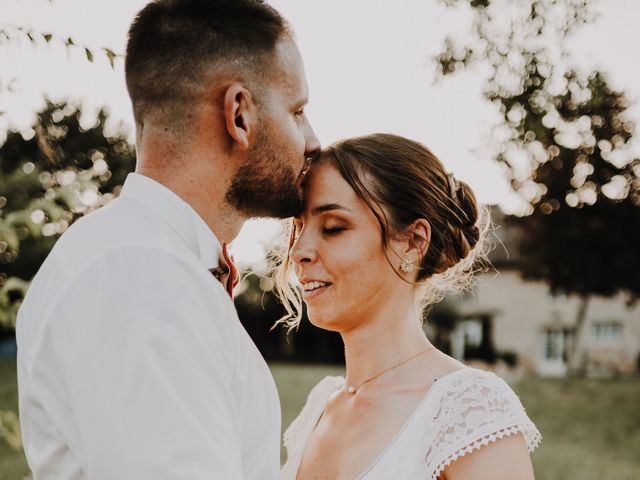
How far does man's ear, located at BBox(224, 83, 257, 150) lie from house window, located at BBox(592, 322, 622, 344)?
39555mm

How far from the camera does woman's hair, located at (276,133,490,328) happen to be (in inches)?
116

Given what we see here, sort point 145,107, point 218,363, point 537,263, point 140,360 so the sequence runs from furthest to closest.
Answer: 1. point 537,263
2. point 145,107
3. point 218,363
4. point 140,360

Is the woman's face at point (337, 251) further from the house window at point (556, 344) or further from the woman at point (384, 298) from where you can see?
the house window at point (556, 344)

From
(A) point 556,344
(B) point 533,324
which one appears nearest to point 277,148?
(B) point 533,324

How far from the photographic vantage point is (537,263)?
89.1ft

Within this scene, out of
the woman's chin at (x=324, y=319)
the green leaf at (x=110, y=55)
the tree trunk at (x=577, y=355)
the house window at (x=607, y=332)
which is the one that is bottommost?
the house window at (x=607, y=332)

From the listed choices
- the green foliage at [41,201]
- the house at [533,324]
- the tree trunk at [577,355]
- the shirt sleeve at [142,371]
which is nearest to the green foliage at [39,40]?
the green foliage at [41,201]

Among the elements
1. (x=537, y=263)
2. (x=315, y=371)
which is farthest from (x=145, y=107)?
(x=315, y=371)

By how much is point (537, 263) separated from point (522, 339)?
12.3 meters

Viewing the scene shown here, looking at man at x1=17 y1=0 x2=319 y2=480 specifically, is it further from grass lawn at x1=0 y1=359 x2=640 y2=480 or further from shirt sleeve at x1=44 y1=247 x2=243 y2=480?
grass lawn at x1=0 y1=359 x2=640 y2=480

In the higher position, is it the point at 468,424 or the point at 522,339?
the point at 468,424

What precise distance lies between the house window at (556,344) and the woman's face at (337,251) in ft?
125

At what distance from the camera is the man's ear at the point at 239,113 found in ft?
5.80

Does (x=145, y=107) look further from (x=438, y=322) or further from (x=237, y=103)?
(x=438, y=322)
